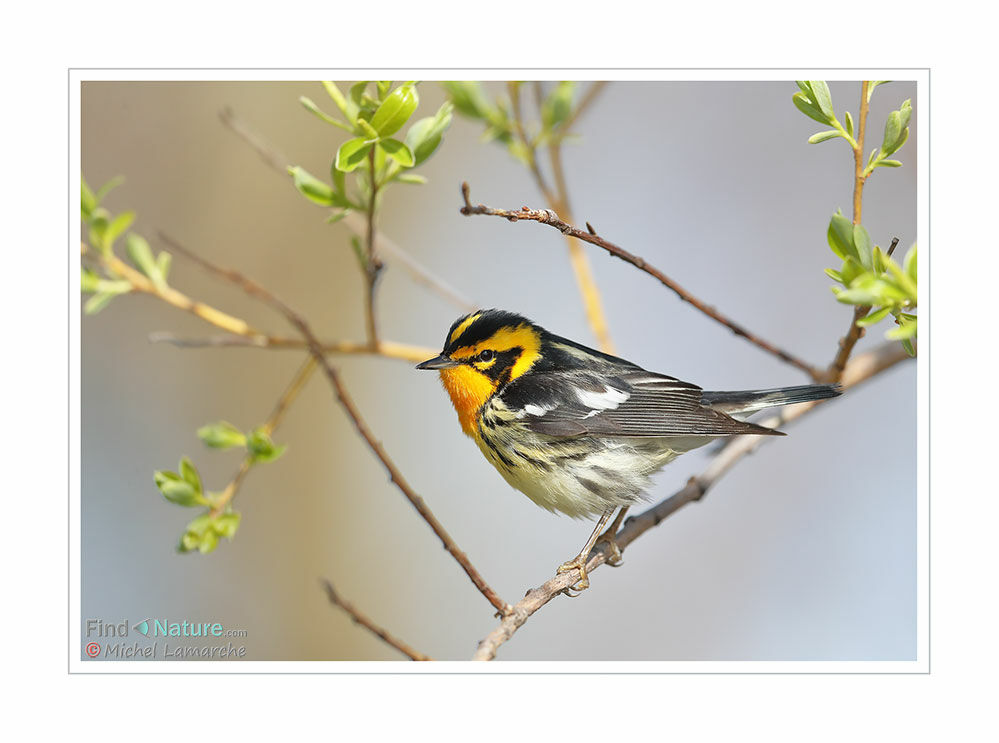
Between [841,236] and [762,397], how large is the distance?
1.44 feet

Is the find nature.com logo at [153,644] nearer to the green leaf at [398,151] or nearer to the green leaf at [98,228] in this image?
the green leaf at [98,228]

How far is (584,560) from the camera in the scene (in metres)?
1.38

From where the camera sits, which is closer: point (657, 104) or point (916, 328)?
point (916, 328)

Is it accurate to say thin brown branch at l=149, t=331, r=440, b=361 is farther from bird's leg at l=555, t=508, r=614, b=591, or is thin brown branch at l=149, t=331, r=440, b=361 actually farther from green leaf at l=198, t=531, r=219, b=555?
bird's leg at l=555, t=508, r=614, b=591

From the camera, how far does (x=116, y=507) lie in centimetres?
166

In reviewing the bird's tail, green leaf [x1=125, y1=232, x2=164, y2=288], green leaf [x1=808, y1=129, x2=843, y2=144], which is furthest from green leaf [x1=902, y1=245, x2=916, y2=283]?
green leaf [x1=125, y1=232, x2=164, y2=288]

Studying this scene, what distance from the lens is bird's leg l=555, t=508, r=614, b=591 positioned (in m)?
1.38

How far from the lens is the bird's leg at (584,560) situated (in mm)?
1375

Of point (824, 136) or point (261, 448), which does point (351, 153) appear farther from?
point (824, 136)

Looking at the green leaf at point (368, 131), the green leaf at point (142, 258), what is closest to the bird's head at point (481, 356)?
the green leaf at point (368, 131)

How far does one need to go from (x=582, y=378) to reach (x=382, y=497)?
0.96 meters

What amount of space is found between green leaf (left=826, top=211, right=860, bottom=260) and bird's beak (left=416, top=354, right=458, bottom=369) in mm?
641

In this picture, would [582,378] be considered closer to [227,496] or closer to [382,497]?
[227,496]
